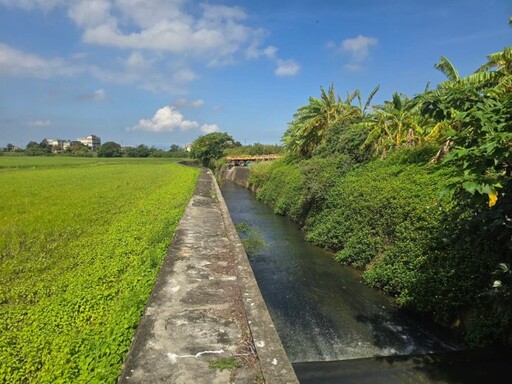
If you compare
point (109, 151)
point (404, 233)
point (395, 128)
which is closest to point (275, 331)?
point (404, 233)

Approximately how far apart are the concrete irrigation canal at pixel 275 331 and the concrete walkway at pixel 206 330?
0.01 meters

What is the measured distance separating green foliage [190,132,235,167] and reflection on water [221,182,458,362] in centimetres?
4173

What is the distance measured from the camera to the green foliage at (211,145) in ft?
168

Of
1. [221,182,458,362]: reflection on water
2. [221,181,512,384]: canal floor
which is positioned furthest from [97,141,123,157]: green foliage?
[221,181,512,384]: canal floor

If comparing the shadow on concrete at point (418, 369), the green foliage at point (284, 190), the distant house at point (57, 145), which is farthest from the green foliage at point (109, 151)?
the shadow on concrete at point (418, 369)

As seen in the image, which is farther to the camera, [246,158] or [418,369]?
[246,158]

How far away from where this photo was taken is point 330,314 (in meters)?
6.95

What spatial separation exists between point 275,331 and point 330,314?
10.3 feet

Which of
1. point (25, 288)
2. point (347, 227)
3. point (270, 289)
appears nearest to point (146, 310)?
point (25, 288)

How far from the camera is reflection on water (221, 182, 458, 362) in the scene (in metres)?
5.79

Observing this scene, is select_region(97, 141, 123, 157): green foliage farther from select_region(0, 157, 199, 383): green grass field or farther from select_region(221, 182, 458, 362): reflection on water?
select_region(221, 182, 458, 362): reflection on water

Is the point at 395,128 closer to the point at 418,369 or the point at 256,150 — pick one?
the point at 418,369

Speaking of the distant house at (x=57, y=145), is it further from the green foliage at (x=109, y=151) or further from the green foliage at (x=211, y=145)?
the green foliage at (x=211, y=145)

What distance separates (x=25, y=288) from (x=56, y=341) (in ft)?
7.02
